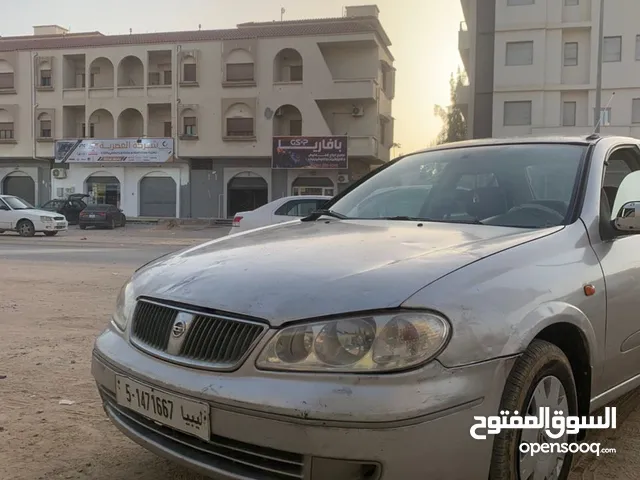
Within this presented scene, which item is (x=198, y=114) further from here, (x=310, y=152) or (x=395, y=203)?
(x=395, y=203)

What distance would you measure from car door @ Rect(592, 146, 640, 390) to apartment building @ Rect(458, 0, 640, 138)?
33.9 meters

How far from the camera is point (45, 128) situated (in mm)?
38781

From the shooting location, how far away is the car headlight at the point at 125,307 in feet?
8.64

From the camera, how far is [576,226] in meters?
2.82

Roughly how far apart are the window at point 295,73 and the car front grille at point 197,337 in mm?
35033

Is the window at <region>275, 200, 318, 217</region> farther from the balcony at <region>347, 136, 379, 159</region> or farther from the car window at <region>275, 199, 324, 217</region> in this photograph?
the balcony at <region>347, 136, 379, 159</region>

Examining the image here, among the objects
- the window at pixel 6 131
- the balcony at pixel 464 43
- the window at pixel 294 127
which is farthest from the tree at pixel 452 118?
the window at pixel 6 131

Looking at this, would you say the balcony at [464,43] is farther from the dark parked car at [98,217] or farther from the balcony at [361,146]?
the dark parked car at [98,217]

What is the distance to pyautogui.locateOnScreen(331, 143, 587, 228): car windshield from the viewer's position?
3109mm


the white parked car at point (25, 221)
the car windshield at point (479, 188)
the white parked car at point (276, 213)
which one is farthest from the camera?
the white parked car at point (25, 221)

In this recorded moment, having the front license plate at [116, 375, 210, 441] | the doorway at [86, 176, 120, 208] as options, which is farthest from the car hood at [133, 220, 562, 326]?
the doorway at [86, 176, 120, 208]

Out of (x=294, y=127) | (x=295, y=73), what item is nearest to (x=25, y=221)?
(x=294, y=127)

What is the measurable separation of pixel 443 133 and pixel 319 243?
49606mm

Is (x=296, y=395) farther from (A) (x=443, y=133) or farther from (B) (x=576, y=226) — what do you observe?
(A) (x=443, y=133)
